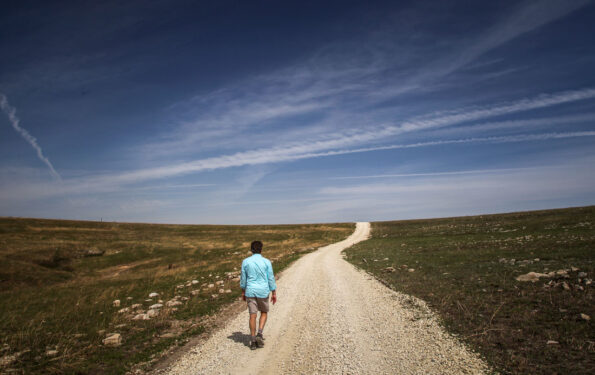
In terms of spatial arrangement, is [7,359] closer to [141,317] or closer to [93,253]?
[141,317]

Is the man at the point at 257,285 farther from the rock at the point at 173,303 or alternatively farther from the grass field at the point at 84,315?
the rock at the point at 173,303

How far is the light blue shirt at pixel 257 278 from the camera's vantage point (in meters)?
8.85

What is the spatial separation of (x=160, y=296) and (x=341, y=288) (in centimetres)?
1143

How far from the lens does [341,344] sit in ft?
27.9

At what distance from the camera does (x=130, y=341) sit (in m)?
10.0

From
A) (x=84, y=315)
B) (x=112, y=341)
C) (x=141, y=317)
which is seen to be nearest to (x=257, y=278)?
(x=112, y=341)

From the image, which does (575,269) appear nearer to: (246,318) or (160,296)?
(246,318)

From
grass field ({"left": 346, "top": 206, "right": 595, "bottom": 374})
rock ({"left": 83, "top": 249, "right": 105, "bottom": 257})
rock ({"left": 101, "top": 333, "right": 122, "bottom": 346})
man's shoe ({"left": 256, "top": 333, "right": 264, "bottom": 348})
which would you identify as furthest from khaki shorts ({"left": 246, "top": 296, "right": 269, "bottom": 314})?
rock ({"left": 83, "top": 249, "right": 105, "bottom": 257})

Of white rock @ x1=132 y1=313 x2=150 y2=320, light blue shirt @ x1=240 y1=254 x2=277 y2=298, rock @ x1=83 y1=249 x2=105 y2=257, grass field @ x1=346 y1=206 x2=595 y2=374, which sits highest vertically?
light blue shirt @ x1=240 y1=254 x2=277 y2=298

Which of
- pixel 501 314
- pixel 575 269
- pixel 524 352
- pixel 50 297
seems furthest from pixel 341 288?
pixel 50 297

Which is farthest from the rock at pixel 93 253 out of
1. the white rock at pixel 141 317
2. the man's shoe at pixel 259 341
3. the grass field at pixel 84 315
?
the man's shoe at pixel 259 341

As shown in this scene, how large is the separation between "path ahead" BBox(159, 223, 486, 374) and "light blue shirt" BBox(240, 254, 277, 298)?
1653 millimetres

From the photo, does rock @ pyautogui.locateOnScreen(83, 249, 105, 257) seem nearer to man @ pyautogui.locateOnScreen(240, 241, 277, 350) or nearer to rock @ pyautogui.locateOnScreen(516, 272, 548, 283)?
man @ pyautogui.locateOnScreen(240, 241, 277, 350)

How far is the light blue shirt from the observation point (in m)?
8.85
